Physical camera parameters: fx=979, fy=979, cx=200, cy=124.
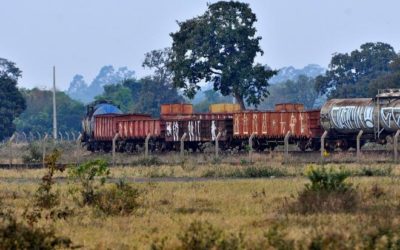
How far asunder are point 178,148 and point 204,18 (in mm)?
26773

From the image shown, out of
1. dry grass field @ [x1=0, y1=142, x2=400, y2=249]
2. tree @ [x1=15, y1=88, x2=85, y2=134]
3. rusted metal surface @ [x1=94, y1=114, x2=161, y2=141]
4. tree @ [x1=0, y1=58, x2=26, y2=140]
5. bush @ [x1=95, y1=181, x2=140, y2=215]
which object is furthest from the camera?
tree @ [x1=15, y1=88, x2=85, y2=134]

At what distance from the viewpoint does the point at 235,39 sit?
81500 millimetres

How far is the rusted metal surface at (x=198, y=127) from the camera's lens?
182 feet

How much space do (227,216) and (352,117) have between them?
97.0 feet

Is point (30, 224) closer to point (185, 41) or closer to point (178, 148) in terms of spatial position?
point (178, 148)

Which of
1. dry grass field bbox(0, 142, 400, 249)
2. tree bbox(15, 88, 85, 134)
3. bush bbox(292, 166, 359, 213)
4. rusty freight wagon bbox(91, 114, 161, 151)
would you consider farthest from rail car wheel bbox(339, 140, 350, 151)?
tree bbox(15, 88, 85, 134)

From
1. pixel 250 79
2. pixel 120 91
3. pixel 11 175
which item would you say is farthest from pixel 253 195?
pixel 120 91

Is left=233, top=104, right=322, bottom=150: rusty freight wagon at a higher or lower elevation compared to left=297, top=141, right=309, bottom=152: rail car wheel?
higher

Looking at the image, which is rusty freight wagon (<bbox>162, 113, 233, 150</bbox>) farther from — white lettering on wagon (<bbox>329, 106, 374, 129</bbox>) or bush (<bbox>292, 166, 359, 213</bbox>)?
bush (<bbox>292, 166, 359, 213</bbox>)

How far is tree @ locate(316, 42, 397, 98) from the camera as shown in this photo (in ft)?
362

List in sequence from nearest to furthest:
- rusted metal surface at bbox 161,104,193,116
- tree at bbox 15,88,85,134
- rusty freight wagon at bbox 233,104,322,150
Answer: rusty freight wagon at bbox 233,104,322,150 < rusted metal surface at bbox 161,104,193,116 < tree at bbox 15,88,85,134

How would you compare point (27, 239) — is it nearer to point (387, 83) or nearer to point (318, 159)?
point (318, 159)

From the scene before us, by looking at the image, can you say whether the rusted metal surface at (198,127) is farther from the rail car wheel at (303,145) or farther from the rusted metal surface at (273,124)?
the rail car wheel at (303,145)

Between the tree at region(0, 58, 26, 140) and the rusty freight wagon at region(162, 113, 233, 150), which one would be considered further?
the tree at region(0, 58, 26, 140)
